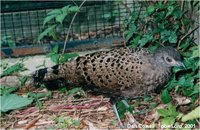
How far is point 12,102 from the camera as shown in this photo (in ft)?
9.93

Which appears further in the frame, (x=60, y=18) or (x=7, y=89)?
(x=7, y=89)

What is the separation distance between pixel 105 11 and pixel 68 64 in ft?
6.24

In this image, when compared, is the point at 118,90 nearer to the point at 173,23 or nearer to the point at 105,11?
the point at 173,23

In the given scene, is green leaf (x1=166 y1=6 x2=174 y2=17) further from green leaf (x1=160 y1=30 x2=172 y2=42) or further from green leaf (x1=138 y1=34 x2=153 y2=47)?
green leaf (x1=138 y1=34 x2=153 y2=47)

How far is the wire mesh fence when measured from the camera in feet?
17.3

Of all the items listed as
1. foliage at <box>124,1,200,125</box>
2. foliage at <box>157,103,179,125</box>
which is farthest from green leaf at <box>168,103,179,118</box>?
foliage at <box>124,1,200,125</box>

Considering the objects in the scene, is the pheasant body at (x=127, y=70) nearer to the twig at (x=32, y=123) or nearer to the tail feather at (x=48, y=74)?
the tail feather at (x=48, y=74)

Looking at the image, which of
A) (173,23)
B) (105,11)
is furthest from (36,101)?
(105,11)

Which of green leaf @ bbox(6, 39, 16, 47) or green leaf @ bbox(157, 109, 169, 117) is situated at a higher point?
green leaf @ bbox(6, 39, 16, 47)

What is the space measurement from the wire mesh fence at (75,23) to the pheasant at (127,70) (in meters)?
1.54

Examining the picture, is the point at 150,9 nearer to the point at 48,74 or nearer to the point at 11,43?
the point at 48,74

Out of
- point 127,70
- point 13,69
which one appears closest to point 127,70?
point 127,70

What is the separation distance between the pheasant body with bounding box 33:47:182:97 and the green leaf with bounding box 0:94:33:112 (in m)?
0.75

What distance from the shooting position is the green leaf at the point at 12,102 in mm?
2982
